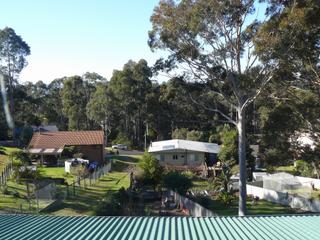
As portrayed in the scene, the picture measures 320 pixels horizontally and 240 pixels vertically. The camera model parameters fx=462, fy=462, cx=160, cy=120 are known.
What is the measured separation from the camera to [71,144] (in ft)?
175

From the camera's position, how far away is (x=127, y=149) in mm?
72375

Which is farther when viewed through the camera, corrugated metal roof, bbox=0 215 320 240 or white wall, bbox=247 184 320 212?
A: white wall, bbox=247 184 320 212

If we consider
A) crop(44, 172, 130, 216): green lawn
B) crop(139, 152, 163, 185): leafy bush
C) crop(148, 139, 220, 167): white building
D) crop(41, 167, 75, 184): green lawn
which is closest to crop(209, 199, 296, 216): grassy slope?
crop(139, 152, 163, 185): leafy bush

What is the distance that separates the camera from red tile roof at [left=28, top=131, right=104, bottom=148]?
52.8 m

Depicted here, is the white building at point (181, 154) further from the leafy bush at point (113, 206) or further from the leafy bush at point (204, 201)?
the leafy bush at point (113, 206)

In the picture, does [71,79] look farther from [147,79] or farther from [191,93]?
[191,93]

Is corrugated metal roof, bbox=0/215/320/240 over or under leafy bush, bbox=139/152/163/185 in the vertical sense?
under

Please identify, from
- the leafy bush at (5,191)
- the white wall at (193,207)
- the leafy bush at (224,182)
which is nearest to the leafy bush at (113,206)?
the white wall at (193,207)

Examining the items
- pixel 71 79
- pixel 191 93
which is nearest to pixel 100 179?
pixel 191 93

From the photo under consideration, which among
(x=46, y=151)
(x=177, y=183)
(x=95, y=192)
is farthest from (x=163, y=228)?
(x=46, y=151)

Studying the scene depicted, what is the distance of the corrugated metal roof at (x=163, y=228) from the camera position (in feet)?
33.8

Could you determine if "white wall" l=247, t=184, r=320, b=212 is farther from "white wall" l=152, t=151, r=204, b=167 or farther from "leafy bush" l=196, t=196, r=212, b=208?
"white wall" l=152, t=151, r=204, b=167

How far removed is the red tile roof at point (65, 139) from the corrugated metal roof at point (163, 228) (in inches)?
1603

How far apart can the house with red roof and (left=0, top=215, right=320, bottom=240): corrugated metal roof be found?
131 feet
